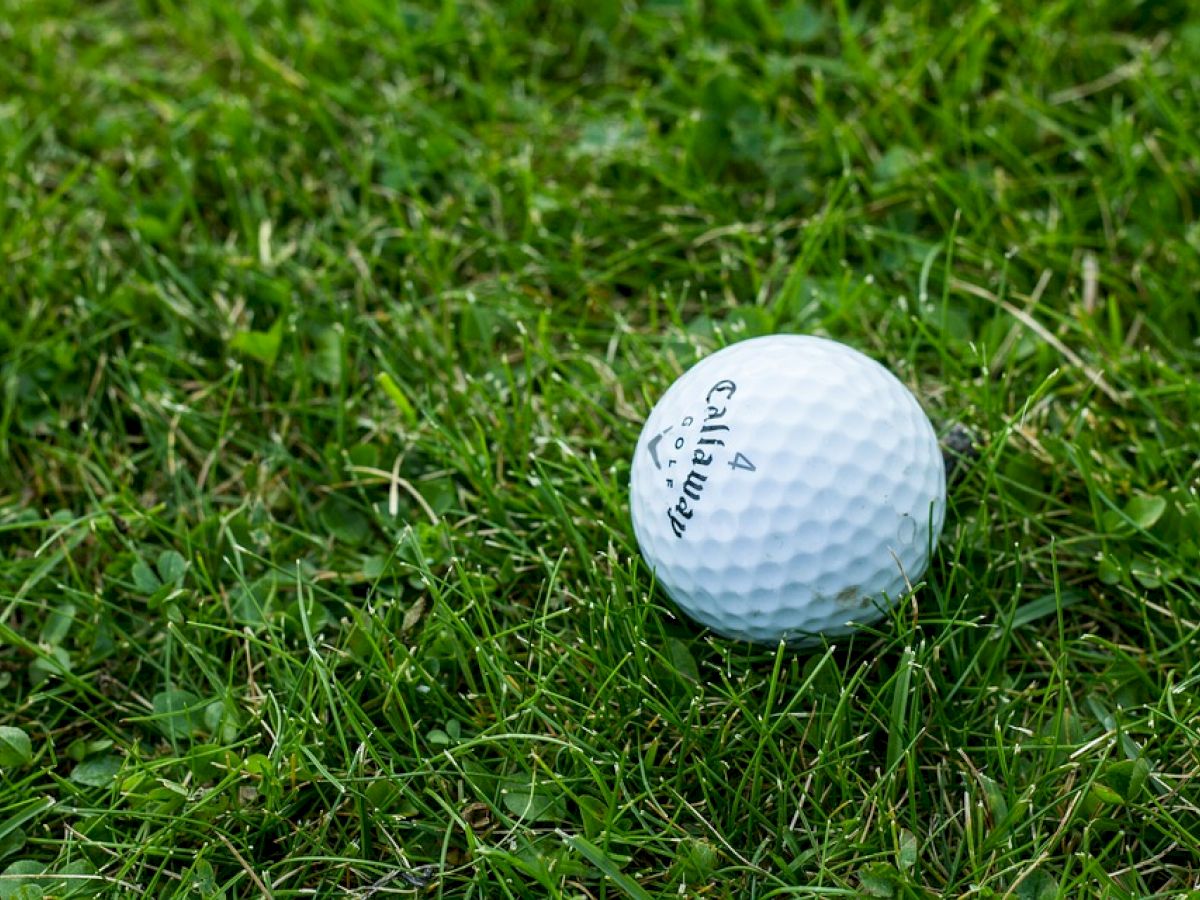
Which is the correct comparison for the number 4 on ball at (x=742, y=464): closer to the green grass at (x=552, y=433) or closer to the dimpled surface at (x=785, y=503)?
the dimpled surface at (x=785, y=503)

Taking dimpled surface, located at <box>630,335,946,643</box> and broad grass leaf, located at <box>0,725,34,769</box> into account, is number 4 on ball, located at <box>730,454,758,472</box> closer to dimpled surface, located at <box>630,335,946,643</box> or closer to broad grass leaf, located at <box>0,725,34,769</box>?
dimpled surface, located at <box>630,335,946,643</box>

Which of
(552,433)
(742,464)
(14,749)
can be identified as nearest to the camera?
(742,464)

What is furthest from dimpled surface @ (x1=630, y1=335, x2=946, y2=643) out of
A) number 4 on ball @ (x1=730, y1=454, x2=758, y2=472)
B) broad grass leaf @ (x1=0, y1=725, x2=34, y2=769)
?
broad grass leaf @ (x1=0, y1=725, x2=34, y2=769)

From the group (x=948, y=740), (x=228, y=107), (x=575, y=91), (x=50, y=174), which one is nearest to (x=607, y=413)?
(x=948, y=740)

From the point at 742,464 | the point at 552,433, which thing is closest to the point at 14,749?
the point at 552,433

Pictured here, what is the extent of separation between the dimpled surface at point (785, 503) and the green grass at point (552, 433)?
97 millimetres

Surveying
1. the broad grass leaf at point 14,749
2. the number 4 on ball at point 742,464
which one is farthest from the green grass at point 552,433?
the number 4 on ball at point 742,464

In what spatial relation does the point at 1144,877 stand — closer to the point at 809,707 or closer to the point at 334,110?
the point at 809,707

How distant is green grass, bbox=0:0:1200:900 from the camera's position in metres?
2.12

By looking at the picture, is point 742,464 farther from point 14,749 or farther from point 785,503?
point 14,749

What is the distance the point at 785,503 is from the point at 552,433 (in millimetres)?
689

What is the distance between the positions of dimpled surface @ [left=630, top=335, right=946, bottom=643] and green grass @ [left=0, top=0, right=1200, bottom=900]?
3.8 inches

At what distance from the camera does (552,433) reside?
2684 millimetres

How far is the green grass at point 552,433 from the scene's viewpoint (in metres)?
2.12
